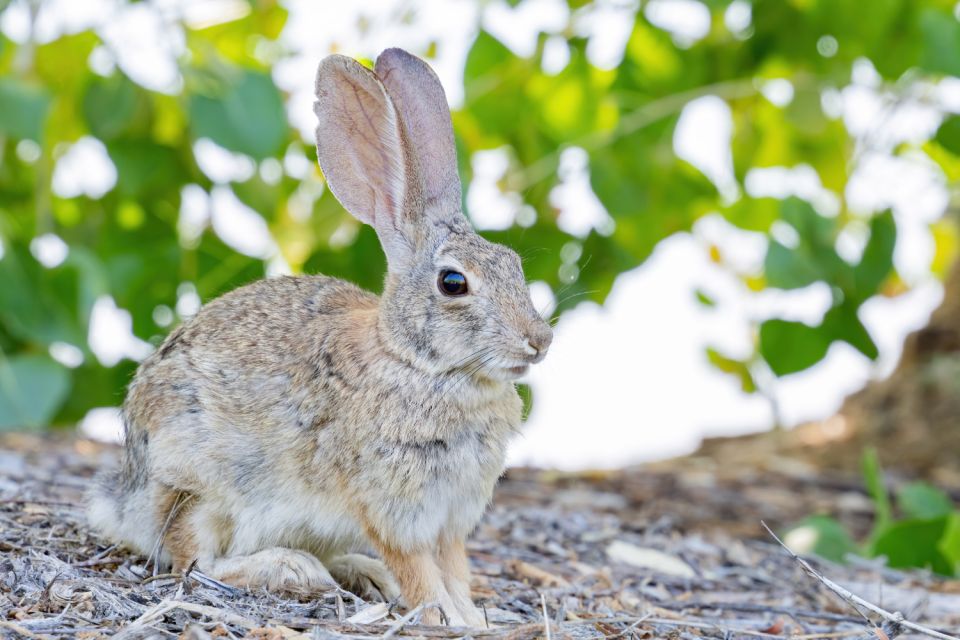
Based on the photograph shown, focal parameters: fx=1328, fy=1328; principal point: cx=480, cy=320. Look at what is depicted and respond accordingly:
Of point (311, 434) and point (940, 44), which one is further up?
point (940, 44)

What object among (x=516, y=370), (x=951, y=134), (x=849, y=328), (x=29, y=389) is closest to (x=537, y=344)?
(x=516, y=370)

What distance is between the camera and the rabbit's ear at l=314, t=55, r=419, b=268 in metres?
4.32

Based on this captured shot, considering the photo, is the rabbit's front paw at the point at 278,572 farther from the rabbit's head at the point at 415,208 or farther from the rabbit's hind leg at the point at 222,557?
the rabbit's head at the point at 415,208

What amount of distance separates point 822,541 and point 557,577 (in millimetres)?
1719

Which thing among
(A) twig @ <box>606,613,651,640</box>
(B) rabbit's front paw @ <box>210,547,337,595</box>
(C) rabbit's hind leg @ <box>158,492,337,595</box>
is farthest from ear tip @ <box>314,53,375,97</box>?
(A) twig @ <box>606,613,651,640</box>

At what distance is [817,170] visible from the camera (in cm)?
809

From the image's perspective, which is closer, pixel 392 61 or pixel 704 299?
pixel 392 61

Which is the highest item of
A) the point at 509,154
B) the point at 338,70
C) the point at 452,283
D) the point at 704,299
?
the point at 509,154

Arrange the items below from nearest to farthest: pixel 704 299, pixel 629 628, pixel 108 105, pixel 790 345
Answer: pixel 629 628 < pixel 790 345 < pixel 108 105 < pixel 704 299

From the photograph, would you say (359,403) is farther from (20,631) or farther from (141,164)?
(141,164)

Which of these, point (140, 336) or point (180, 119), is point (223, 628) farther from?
point (180, 119)

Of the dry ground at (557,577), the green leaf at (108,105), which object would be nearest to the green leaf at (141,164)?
the green leaf at (108,105)

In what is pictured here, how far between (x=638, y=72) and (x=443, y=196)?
321 centimetres

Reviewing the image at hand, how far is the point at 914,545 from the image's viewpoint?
234 inches
